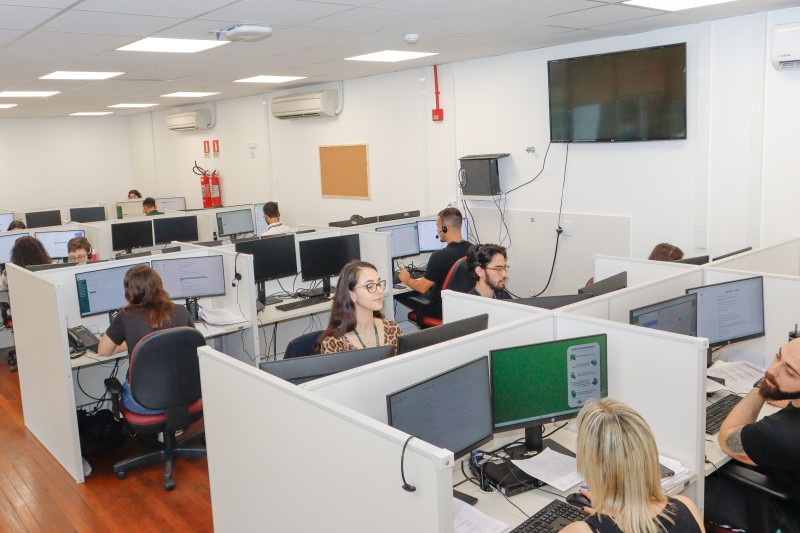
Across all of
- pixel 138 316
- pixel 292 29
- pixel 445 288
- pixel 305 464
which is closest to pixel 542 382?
pixel 305 464

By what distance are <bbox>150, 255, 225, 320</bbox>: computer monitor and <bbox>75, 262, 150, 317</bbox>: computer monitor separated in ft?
0.97

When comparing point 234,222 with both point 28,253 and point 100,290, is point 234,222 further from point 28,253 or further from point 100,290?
point 100,290

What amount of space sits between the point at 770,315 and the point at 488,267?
4.65 ft

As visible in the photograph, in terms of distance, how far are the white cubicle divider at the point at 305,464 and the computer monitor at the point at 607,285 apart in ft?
5.91

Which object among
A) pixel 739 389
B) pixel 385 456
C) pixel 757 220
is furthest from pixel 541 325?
pixel 757 220

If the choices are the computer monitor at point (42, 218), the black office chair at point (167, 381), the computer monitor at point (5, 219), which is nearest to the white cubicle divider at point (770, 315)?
the black office chair at point (167, 381)

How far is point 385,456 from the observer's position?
1.61 m

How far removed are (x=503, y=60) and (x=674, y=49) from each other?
167 cm

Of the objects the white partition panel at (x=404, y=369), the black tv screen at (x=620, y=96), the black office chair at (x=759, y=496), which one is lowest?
the black office chair at (x=759, y=496)

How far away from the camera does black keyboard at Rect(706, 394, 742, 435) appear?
2.75 metres

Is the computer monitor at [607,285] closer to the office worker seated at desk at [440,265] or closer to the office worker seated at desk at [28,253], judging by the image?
the office worker seated at desk at [440,265]

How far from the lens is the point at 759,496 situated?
246 centimetres

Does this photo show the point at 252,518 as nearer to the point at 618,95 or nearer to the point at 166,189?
the point at 618,95

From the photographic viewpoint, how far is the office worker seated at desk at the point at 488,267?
3732 mm
